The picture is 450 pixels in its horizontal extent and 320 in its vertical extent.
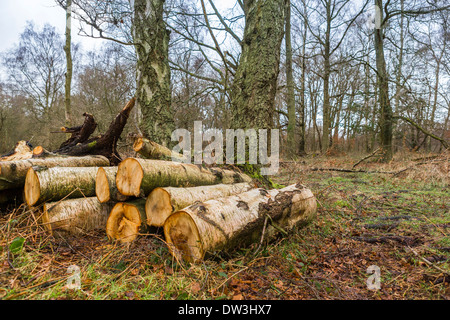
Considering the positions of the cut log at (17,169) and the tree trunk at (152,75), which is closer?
the cut log at (17,169)

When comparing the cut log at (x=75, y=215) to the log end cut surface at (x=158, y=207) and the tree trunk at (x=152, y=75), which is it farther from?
the tree trunk at (x=152, y=75)

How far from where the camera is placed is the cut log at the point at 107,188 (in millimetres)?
2846

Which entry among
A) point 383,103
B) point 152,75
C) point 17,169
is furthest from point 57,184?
point 383,103

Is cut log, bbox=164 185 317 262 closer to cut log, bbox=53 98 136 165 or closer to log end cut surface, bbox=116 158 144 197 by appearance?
log end cut surface, bbox=116 158 144 197

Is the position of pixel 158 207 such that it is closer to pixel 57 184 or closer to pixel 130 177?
pixel 130 177

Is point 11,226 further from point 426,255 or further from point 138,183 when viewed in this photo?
point 426,255

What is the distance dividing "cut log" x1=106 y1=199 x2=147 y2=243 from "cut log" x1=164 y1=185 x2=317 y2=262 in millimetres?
467

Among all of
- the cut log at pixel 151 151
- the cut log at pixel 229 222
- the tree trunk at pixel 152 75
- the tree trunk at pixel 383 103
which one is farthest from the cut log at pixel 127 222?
the tree trunk at pixel 383 103

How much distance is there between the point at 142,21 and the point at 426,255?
627cm

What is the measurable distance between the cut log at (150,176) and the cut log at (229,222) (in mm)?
577

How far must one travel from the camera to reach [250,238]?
2561 mm

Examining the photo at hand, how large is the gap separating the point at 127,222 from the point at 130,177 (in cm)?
49

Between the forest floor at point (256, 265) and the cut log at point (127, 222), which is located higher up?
the cut log at point (127, 222)

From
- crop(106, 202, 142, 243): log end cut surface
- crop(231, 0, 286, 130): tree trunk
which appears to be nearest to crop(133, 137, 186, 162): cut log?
crop(106, 202, 142, 243): log end cut surface
